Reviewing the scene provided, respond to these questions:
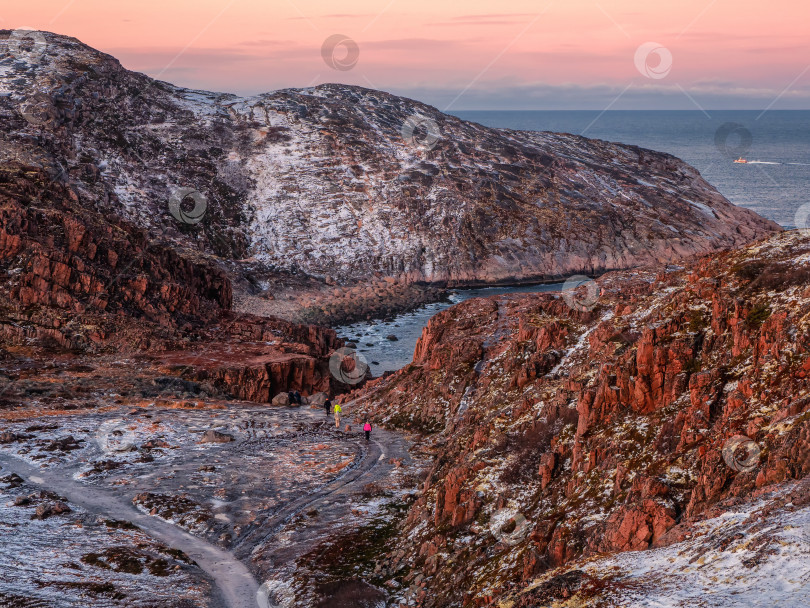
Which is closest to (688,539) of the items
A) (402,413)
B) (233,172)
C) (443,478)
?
(443,478)

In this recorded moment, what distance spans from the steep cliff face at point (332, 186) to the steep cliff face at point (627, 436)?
325ft

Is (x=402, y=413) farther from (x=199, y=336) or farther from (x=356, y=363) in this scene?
(x=199, y=336)

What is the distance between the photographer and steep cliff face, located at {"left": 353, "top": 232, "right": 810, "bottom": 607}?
27.1 m

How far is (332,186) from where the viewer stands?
533 feet

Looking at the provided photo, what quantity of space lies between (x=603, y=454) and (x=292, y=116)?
161098 mm

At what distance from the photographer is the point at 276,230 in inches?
5891
